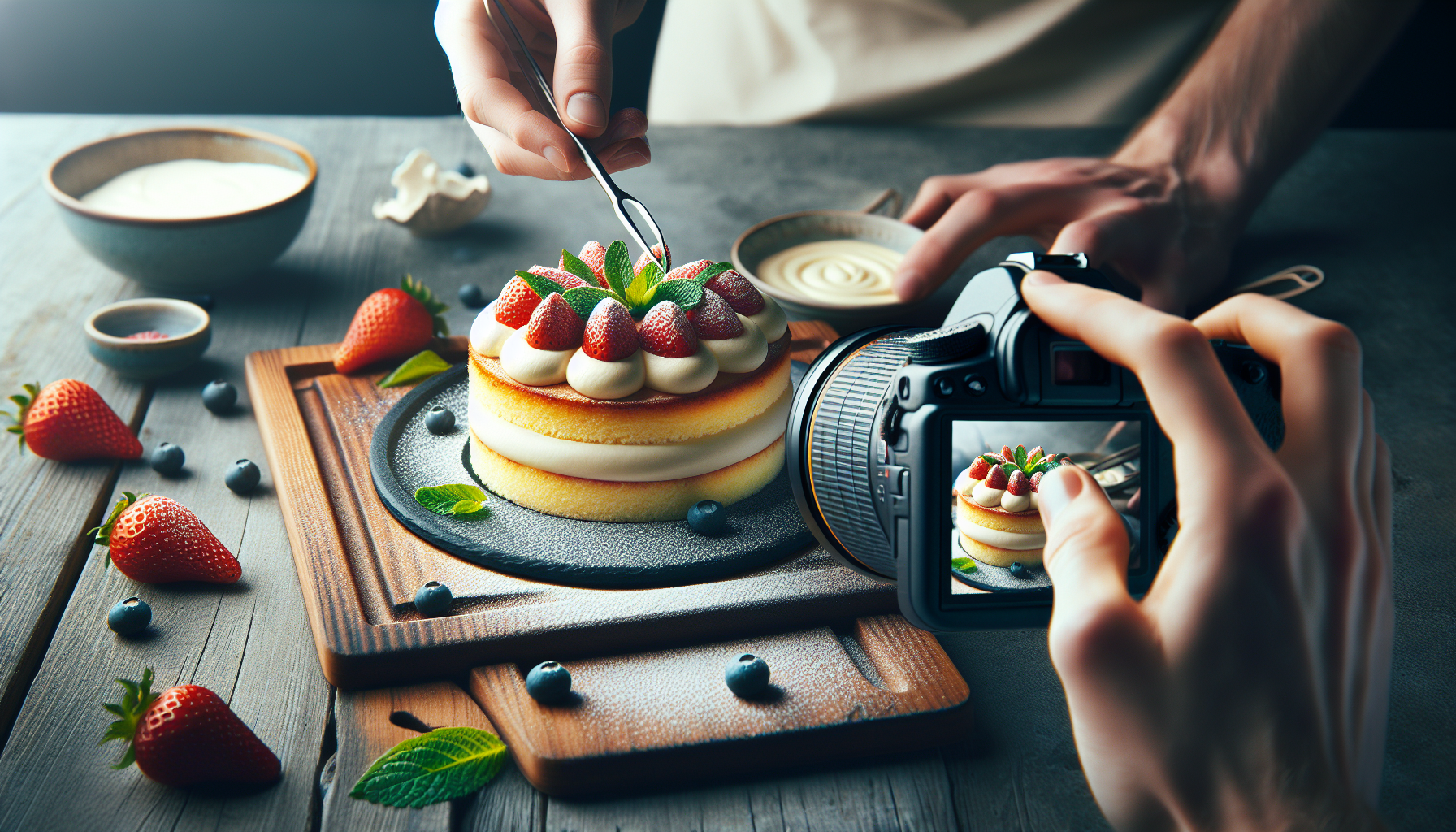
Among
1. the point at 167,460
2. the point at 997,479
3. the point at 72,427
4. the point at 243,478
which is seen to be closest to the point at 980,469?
the point at 997,479

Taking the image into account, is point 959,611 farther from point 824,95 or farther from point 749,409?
point 824,95

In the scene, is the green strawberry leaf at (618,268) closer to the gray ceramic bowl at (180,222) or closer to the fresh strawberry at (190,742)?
the fresh strawberry at (190,742)

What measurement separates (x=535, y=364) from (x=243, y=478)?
1.48ft

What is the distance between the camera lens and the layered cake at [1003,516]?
1.25m

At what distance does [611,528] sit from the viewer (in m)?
1.34

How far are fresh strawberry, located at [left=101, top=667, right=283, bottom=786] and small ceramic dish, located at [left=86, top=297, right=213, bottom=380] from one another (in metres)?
0.86

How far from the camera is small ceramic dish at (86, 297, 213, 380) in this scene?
1.63m

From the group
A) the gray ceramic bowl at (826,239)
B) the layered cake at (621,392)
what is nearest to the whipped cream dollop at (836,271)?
the gray ceramic bowl at (826,239)

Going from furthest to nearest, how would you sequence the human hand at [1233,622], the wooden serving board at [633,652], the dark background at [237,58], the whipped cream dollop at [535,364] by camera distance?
1. the dark background at [237,58]
2. the whipped cream dollop at [535,364]
3. the wooden serving board at [633,652]
4. the human hand at [1233,622]

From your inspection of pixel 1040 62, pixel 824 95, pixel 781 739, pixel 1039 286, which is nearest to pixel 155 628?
pixel 781 739

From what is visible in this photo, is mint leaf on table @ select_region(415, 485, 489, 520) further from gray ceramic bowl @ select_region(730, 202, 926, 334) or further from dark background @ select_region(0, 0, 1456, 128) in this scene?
dark background @ select_region(0, 0, 1456, 128)

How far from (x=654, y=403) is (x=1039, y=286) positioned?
1.89 ft

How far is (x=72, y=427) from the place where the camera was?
1.41 metres

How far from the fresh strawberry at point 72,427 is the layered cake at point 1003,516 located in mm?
1189
